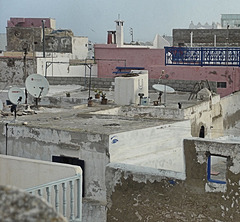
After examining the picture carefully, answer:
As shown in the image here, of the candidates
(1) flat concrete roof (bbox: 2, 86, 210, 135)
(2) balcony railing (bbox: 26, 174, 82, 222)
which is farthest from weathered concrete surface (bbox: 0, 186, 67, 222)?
(1) flat concrete roof (bbox: 2, 86, 210, 135)

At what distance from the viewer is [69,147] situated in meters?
13.9

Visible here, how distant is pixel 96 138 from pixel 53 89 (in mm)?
14345

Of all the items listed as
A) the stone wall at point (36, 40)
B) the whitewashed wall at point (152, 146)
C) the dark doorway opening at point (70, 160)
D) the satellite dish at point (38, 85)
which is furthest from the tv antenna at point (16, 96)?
the stone wall at point (36, 40)

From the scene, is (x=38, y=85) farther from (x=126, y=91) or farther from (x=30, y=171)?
(x=30, y=171)

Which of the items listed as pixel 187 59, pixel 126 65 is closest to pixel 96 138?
pixel 187 59

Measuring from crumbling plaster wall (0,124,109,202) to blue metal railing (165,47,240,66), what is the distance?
49.0ft

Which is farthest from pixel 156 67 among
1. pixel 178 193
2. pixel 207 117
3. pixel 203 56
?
pixel 178 193

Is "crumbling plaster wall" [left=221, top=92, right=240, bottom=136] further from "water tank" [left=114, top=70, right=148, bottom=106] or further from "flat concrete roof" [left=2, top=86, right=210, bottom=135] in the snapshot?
"water tank" [left=114, top=70, right=148, bottom=106]

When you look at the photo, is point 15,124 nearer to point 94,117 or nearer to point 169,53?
point 94,117

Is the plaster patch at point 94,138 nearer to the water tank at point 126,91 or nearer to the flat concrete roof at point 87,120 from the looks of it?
the flat concrete roof at point 87,120

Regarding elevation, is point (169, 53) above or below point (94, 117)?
above

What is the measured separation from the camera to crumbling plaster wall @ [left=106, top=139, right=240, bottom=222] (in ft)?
35.9

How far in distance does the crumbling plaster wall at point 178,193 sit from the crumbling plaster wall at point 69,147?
894 mm

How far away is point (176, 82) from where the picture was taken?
86.4ft
